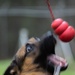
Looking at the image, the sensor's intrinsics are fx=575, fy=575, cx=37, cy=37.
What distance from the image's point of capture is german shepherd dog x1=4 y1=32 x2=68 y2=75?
16.7ft

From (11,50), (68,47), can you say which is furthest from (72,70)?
(11,50)

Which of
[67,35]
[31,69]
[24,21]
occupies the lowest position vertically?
[24,21]

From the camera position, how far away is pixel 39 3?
50.4 ft

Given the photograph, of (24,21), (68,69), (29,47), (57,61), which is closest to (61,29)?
(57,61)

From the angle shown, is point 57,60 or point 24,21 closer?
point 57,60

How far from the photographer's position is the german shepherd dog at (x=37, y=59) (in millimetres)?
5098

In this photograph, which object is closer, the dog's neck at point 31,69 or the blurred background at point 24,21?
the dog's neck at point 31,69

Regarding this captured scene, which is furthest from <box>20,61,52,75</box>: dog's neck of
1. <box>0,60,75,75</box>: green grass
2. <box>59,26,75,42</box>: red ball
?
<box>0,60,75,75</box>: green grass

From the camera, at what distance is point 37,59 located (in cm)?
529

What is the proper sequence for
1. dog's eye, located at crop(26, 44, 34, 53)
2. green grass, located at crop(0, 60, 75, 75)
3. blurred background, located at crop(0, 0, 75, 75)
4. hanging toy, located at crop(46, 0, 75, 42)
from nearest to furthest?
1. hanging toy, located at crop(46, 0, 75, 42)
2. dog's eye, located at crop(26, 44, 34, 53)
3. green grass, located at crop(0, 60, 75, 75)
4. blurred background, located at crop(0, 0, 75, 75)

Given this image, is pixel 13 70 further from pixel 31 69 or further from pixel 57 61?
pixel 57 61

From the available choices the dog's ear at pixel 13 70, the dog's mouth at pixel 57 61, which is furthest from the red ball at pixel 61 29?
the dog's ear at pixel 13 70

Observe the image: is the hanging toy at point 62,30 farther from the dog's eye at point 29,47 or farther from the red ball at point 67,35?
the dog's eye at point 29,47

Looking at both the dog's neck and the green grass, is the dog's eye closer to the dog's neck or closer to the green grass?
the dog's neck
